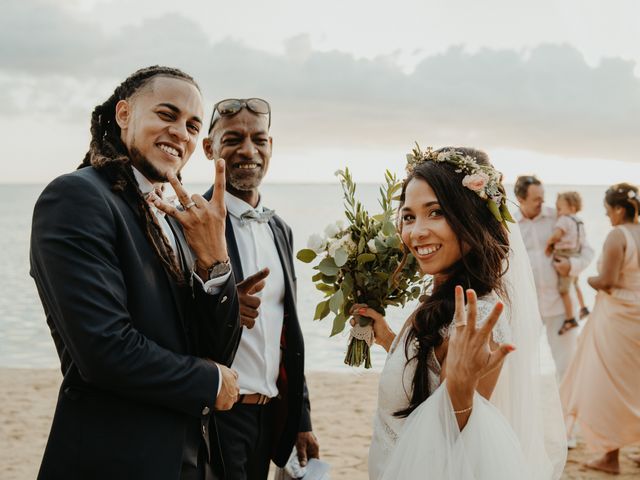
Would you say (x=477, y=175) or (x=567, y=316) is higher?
(x=477, y=175)

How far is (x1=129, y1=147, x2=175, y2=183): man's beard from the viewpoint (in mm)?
2605

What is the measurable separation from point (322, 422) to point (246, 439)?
445cm

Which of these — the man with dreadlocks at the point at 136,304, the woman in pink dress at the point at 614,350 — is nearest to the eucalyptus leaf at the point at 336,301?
the man with dreadlocks at the point at 136,304

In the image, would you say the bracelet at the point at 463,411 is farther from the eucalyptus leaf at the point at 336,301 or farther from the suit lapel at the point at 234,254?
the suit lapel at the point at 234,254

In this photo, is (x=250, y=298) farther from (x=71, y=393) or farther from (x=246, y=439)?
(x=71, y=393)

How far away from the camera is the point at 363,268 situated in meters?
3.44

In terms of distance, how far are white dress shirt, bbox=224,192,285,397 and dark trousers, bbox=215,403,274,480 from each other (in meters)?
0.11

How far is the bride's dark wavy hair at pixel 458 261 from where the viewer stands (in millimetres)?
2637

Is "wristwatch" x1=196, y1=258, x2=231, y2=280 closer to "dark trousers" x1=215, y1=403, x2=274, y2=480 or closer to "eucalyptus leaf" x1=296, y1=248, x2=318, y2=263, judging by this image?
"dark trousers" x1=215, y1=403, x2=274, y2=480

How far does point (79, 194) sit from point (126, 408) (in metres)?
0.77

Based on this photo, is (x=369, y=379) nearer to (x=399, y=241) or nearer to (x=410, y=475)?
(x=399, y=241)

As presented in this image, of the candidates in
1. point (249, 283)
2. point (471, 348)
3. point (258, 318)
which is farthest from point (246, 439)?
point (471, 348)

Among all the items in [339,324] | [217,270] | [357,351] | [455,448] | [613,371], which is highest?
[217,270]

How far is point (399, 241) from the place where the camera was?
3365 mm
